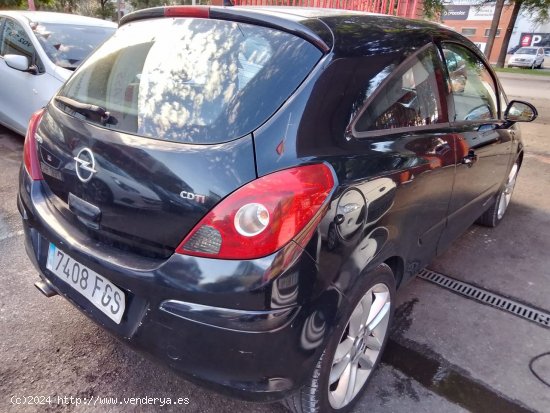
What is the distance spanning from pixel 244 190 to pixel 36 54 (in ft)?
14.4

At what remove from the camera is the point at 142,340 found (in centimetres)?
161

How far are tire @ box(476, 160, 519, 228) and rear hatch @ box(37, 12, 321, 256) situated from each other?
2928mm

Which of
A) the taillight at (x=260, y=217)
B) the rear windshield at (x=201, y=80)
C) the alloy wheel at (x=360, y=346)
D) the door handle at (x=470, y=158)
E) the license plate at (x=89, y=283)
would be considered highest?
the rear windshield at (x=201, y=80)

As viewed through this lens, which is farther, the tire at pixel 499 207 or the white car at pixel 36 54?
the white car at pixel 36 54

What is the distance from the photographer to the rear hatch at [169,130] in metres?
1.53

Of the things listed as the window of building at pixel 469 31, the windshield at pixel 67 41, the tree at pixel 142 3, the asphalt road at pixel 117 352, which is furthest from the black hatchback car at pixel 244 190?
the window of building at pixel 469 31

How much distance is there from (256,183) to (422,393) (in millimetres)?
1426

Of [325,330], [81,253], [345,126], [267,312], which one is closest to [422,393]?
[325,330]

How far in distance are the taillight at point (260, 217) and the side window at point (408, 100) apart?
46 centimetres

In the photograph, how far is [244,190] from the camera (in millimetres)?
1460

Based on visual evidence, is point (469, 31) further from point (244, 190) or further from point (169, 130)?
point (244, 190)

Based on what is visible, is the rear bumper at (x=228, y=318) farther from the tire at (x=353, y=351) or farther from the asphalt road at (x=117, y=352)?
the asphalt road at (x=117, y=352)

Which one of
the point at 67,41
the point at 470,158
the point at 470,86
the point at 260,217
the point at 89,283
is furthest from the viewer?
the point at 67,41

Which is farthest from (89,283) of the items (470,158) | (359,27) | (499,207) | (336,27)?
(499,207)
